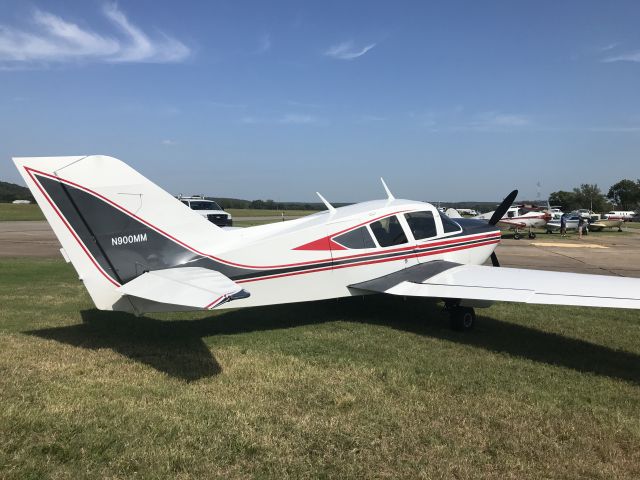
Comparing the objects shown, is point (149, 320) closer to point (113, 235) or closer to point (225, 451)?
point (113, 235)

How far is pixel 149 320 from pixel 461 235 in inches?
227

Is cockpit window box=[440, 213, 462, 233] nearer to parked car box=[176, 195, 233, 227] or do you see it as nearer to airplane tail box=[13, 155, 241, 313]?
airplane tail box=[13, 155, 241, 313]

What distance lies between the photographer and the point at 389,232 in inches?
314

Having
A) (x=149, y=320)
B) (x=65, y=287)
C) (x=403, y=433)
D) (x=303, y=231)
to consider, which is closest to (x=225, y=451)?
(x=403, y=433)

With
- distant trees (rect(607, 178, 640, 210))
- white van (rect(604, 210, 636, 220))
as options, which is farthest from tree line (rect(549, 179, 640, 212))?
white van (rect(604, 210, 636, 220))

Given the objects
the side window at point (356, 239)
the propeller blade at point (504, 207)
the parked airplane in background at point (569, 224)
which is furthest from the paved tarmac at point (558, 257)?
the parked airplane in background at point (569, 224)

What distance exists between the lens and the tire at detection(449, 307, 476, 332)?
24.1 feet

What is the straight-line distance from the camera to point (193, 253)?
6273mm

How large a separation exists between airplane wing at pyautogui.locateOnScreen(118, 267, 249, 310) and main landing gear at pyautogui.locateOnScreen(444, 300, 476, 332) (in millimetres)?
3832

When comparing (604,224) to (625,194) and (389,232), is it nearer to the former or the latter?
(389,232)

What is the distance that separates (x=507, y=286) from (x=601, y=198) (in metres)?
109

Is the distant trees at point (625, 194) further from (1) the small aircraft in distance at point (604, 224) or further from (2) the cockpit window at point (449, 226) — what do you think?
(2) the cockpit window at point (449, 226)

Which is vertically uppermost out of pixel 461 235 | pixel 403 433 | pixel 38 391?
pixel 461 235

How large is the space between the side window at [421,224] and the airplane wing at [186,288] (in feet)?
12.8
